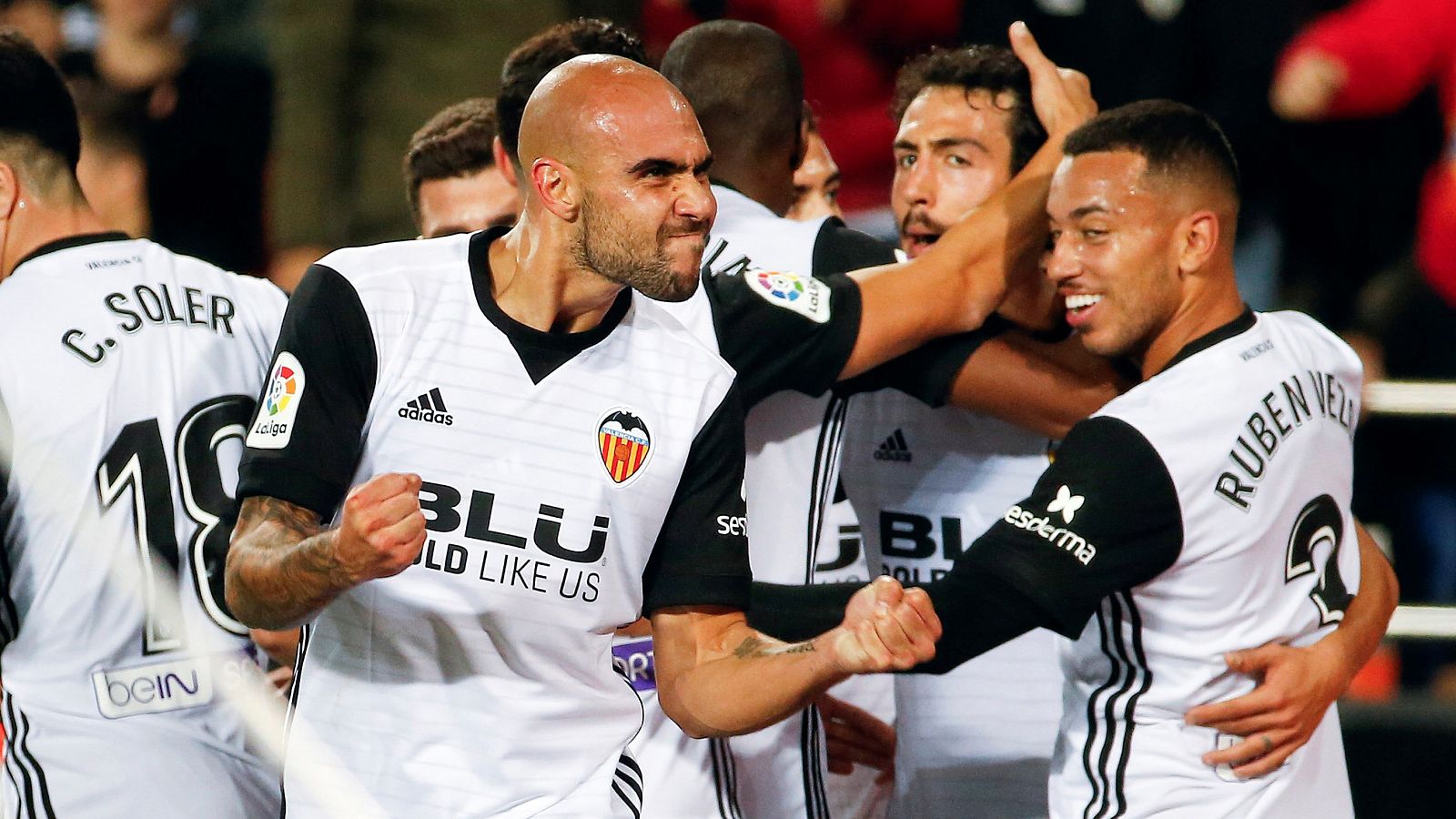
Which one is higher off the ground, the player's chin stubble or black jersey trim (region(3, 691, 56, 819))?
the player's chin stubble

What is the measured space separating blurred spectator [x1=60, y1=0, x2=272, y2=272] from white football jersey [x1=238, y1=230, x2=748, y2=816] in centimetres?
398

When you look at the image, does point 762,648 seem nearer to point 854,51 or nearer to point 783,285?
point 783,285

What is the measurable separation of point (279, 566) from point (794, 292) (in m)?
1.22

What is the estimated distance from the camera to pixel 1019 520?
320cm

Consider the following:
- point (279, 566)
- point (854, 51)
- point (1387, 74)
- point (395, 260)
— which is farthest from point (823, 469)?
point (1387, 74)

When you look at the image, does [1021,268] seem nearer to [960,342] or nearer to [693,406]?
[960,342]

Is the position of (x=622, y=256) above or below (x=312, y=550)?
above

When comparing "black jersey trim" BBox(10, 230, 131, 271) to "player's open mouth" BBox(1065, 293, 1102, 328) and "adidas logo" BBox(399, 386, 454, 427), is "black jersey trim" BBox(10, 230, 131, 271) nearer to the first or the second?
"adidas logo" BBox(399, 386, 454, 427)

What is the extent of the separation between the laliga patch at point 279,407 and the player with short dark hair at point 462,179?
134 centimetres

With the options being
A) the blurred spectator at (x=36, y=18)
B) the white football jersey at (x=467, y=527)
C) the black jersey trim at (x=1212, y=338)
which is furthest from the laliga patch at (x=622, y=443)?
the blurred spectator at (x=36, y=18)

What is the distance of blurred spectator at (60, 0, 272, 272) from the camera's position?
6.74m

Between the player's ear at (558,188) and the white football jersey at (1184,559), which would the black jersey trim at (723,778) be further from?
the player's ear at (558,188)

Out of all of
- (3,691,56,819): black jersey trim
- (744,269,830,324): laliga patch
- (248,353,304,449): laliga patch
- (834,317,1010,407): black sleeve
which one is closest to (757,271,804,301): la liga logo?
(744,269,830,324): laliga patch

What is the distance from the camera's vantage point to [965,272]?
12.0 ft
